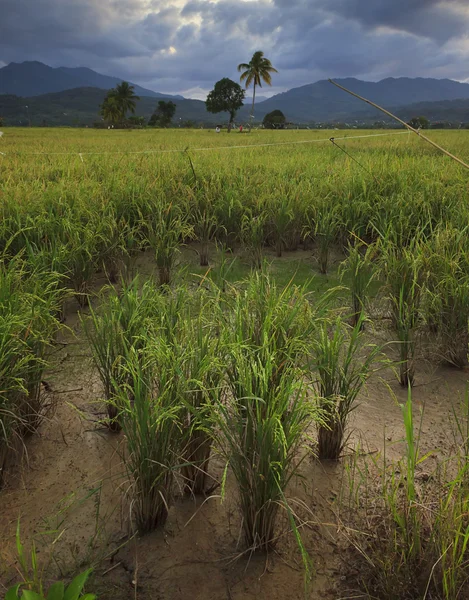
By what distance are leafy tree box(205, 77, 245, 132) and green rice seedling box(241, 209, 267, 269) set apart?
45330 mm

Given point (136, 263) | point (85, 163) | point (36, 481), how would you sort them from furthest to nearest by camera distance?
1. point (85, 163)
2. point (136, 263)
3. point (36, 481)

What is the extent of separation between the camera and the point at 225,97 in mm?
45594

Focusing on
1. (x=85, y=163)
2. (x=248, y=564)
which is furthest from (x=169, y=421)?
(x=85, y=163)

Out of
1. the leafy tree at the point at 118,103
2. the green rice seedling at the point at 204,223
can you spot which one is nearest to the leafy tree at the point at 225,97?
the leafy tree at the point at 118,103

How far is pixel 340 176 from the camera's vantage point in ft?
15.8

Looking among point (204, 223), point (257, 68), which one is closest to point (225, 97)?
point (257, 68)

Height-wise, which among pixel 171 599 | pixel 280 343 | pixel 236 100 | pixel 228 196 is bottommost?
pixel 171 599

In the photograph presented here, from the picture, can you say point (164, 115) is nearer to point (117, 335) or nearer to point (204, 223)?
point (204, 223)

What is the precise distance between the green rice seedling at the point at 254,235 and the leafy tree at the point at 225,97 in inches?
1785

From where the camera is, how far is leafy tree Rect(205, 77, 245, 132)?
1779 inches

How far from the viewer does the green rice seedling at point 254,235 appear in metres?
3.55

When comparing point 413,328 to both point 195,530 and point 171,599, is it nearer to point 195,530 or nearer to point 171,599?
point 195,530

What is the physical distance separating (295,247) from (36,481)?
116 inches

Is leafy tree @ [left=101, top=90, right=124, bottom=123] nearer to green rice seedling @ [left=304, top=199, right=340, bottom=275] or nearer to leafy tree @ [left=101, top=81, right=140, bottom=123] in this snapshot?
leafy tree @ [left=101, top=81, right=140, bottom=123]
